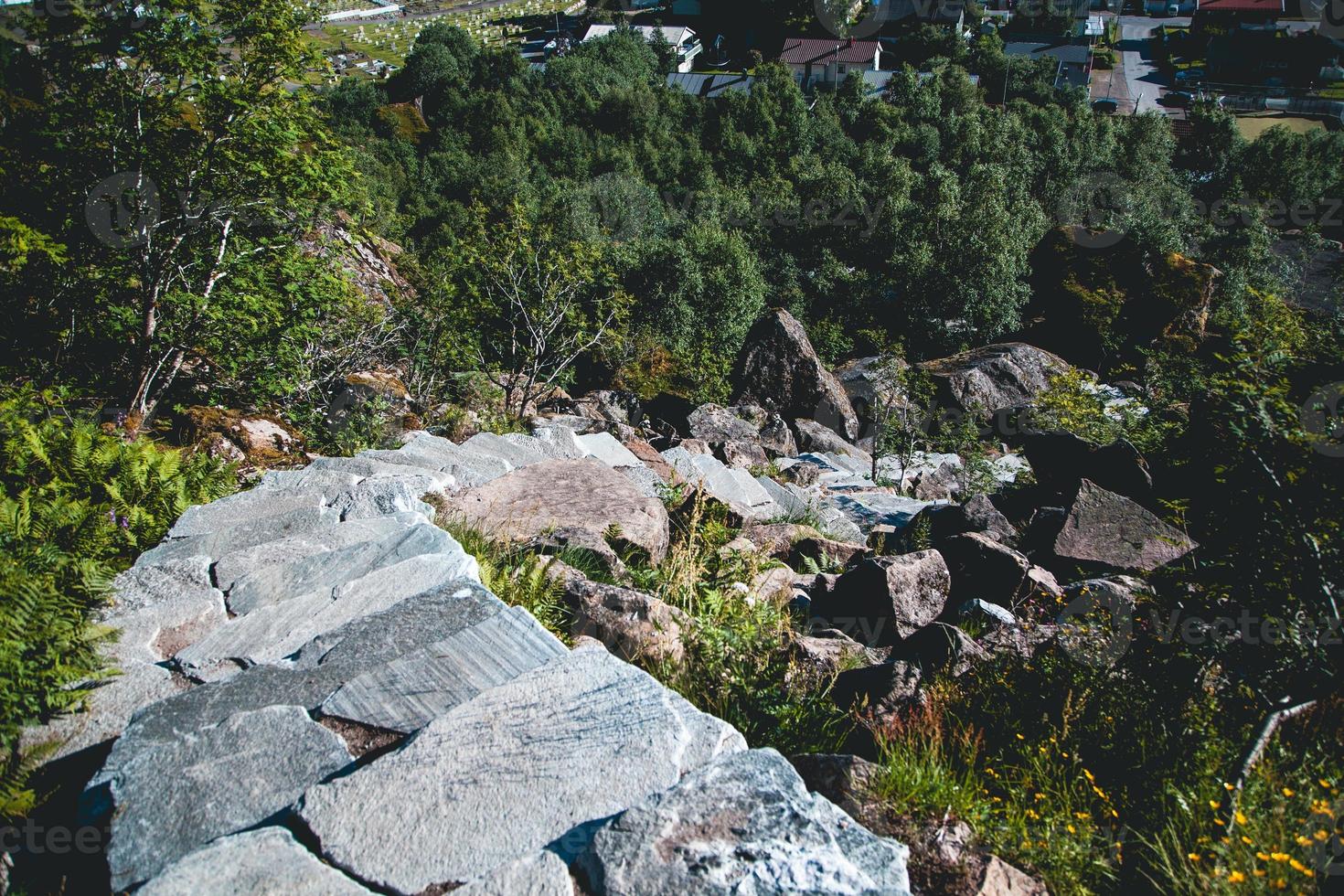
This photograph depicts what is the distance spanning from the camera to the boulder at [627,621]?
13.7 ft

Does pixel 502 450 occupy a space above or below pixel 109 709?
below

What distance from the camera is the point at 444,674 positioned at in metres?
3.14

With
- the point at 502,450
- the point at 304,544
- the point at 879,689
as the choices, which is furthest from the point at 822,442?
the point at 304,544

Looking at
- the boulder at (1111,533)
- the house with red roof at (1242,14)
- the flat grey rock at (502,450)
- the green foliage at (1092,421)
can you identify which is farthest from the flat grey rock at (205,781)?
the house with red roof at (1242,14)

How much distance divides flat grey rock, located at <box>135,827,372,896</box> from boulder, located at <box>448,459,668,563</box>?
299 centimetres

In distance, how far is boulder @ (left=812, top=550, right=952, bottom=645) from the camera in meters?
6.01

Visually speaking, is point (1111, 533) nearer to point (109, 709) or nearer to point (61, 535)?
point (109, 709)

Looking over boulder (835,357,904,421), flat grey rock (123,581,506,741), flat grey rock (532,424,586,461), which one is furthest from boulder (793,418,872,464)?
flat grey rock (123,581,506,741)

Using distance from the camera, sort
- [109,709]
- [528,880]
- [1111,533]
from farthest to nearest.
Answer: [1111,533]
[109,709]
[528,880]

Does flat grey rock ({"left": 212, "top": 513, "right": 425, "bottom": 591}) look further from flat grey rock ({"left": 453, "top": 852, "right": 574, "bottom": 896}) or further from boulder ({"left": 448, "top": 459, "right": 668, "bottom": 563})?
flat grey rock ({"left": 453, "top": 852, "right": 574, "bottom": 896})

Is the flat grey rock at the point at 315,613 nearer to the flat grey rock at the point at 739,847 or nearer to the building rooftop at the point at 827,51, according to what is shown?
the flat grey rock at the point at 739,847

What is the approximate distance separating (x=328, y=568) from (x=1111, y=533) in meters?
6.43

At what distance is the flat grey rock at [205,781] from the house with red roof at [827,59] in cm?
6103

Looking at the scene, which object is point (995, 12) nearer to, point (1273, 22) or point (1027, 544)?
point (1273, 22)
